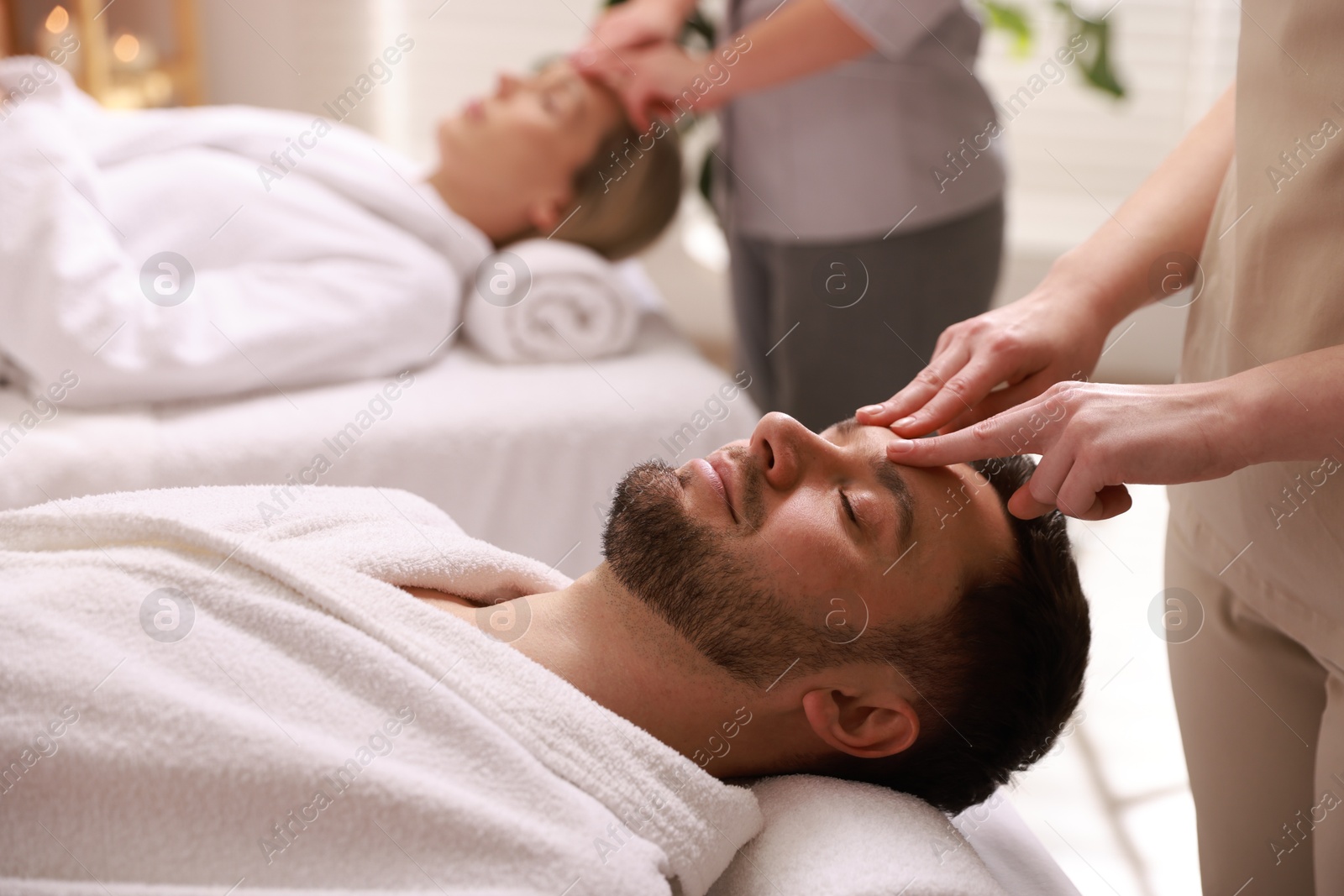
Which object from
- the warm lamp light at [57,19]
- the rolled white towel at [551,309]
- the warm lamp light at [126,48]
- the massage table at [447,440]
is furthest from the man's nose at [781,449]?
the warm lamp light at [126,48]

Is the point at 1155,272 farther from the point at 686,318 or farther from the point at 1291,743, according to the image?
the point at 686,318

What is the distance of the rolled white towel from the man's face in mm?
1019

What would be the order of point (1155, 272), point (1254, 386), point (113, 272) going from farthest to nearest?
1. point (113, 272)
2. point (1155, 272)
3. point (1254, 386)

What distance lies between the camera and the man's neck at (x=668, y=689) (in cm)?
95

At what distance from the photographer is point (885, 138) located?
5.63 ft

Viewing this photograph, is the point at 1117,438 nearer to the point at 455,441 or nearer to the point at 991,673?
the point at 991,673

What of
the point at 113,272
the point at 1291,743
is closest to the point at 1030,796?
the point at 1291,743

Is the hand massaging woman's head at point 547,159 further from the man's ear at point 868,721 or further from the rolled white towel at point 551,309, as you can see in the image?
the man's ear at point 868,721

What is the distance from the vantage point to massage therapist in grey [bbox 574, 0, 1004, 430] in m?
1.69

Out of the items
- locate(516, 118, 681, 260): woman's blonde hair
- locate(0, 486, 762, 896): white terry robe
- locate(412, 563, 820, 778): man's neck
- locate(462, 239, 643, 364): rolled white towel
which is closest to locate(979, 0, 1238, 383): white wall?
locate(516, 118, 681, 260): woman's blonde hair

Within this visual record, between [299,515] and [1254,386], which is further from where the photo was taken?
[299,515]

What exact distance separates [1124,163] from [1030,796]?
2167 mm

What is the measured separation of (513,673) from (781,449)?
1.02 feet

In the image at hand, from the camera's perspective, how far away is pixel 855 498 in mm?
962
